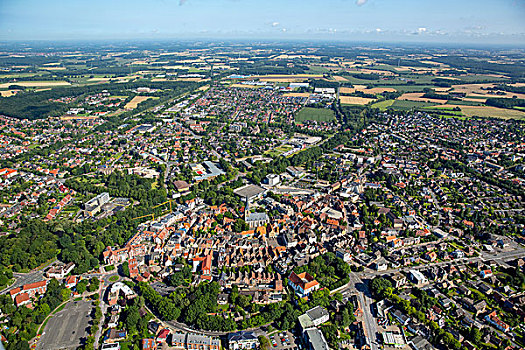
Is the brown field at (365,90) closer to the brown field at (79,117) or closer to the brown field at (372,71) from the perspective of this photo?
the brown field at (372,71)

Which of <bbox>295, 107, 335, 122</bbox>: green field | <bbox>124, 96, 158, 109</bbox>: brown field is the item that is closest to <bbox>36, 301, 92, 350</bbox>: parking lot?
<bbox>295, 107, 335, 122</bbox>: green field

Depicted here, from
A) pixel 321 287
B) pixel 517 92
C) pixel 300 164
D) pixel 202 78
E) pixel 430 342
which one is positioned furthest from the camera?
pixel 202 78

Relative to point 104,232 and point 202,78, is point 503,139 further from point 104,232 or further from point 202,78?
point 202,78

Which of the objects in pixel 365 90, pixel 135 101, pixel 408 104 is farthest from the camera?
pixel 365 90

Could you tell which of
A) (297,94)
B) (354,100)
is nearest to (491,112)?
(354,100)

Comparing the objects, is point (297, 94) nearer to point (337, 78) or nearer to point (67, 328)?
point (337, 78)

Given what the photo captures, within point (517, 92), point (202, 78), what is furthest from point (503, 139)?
point (202, 78)
